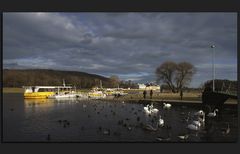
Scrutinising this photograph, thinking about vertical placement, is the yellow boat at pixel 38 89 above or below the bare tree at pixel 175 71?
below

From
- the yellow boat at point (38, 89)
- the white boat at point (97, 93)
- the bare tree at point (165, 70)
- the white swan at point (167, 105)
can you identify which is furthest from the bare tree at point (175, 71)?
the white boat at point (97, 93)

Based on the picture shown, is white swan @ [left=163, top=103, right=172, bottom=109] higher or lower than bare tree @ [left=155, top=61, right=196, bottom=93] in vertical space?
lower

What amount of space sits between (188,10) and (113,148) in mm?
3449

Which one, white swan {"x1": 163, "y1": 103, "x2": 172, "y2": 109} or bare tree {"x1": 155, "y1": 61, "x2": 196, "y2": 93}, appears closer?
bare tree {"x1": 155, "y1": 61, "x2": 196, "y2": 93}

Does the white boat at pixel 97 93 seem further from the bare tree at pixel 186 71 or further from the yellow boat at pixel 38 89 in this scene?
the bare tree at pixel 186 71

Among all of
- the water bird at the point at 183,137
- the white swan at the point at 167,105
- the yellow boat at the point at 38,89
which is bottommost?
the water bird at the point at 183,137

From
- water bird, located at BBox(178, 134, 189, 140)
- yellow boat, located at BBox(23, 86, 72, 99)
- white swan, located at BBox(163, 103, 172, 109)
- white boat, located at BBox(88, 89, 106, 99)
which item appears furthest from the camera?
white boat, located at BBox(88, 89, 106, 99)

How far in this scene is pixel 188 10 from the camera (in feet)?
27.1

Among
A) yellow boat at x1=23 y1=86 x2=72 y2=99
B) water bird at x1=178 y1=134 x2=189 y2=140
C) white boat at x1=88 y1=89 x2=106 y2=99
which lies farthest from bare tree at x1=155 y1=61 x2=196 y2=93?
white boat at x1=88 y1=89 x2=106 y2=99

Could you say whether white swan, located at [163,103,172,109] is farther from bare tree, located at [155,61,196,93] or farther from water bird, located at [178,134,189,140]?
water bird, located at [178,134,189,140]

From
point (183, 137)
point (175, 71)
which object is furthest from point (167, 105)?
point (183, 137)

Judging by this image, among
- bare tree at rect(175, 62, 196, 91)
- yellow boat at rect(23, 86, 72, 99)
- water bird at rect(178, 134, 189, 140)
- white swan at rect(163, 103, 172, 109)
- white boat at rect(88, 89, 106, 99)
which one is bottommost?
water bird at rect(178, 134, 189, 140)

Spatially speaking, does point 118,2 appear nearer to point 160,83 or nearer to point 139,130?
point 160,83

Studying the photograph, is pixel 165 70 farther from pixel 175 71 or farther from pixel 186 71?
pixel 186 71
